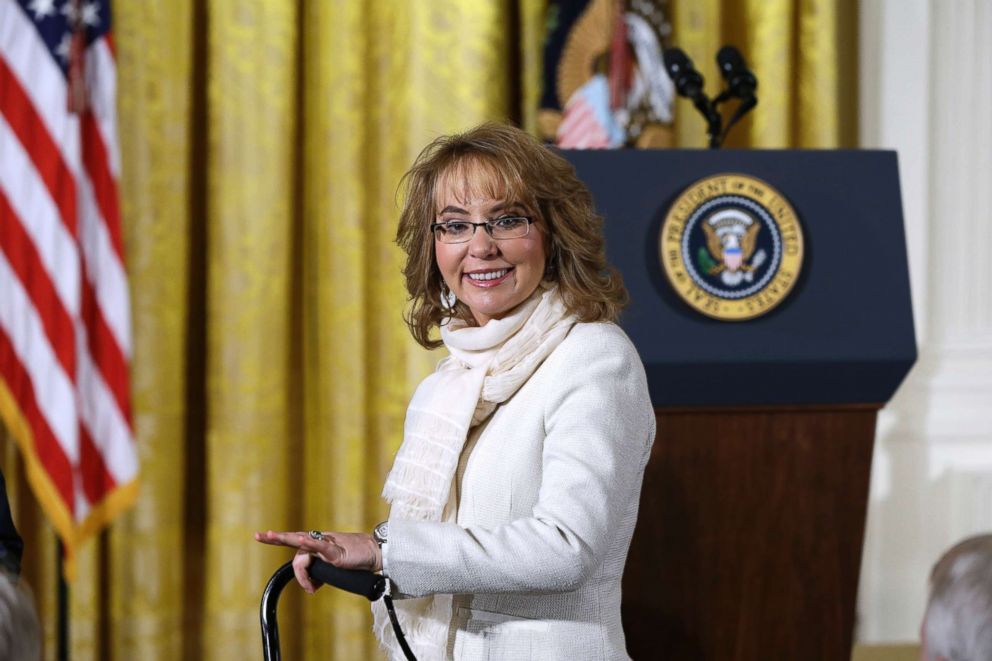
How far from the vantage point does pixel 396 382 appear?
430 centimetres

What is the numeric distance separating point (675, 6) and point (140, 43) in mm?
1917

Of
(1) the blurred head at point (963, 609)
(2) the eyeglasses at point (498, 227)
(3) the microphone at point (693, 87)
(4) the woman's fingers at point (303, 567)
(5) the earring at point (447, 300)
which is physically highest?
(3) the microphone at point (693, 87)

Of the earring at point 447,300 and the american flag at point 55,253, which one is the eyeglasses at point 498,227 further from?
the american flag at point 55,253

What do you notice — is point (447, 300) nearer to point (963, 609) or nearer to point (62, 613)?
point (963, 609)

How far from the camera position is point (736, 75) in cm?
330

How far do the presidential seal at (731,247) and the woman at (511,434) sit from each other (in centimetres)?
80

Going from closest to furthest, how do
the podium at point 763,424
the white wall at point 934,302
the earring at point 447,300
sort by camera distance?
the earring at point 447,300 < the podium at point 763,424 < the white wall at point 934,302

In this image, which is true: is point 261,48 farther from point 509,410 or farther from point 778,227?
point 509,410

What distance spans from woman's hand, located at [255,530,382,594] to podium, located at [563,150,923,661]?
1.22 meters

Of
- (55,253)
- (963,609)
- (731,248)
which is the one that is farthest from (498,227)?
(55,253)

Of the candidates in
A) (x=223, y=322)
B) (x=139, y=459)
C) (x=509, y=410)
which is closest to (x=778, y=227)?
(x=509, y=410)

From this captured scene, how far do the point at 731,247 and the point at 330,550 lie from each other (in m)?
1.55

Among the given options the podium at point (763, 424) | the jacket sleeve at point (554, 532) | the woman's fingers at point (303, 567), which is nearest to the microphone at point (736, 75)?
the podium at point (763, 424)

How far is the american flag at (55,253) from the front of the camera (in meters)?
3.72
